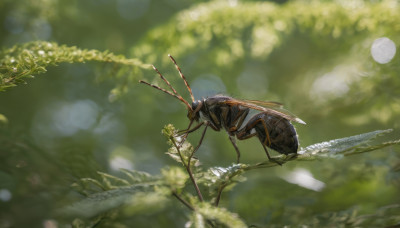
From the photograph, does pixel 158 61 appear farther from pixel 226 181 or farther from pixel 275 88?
pixel 226 181

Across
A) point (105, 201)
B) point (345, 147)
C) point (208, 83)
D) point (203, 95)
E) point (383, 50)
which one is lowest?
point (105, 201)

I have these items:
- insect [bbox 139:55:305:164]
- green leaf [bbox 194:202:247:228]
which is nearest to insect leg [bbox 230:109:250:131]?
insect [bbox 139:55:305:164]

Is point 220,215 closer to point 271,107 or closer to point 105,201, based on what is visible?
point 105,201

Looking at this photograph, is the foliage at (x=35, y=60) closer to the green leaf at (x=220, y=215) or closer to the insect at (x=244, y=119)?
the insect at (x=244, y=119)

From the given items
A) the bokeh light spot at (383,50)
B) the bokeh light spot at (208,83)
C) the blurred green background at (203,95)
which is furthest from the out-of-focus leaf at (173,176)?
the bokeh light spot at (208,83)

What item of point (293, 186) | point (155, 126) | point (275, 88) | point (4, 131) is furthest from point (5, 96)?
point (275, 88)

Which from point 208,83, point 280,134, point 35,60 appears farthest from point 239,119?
point 208,83
